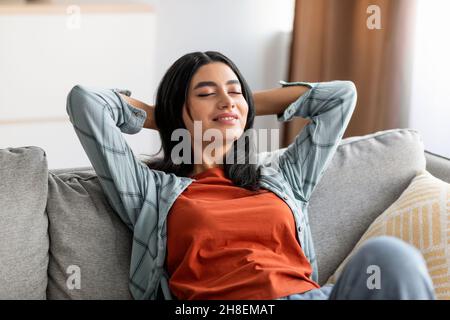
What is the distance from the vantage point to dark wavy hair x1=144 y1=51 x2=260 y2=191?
2070 millimetres

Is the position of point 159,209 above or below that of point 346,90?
below

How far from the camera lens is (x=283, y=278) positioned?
6.01 feet

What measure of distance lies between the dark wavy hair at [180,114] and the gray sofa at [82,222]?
21cm

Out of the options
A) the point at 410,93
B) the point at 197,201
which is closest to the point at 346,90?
the point at 197,201

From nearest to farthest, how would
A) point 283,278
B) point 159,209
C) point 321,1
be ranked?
point 283,278 → point 159,209 → point 321,1

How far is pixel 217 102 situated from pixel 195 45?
1.94 m

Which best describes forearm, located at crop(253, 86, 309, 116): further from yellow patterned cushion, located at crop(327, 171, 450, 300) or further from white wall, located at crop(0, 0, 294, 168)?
white wall, located at crop(0, 0, 294, 168)

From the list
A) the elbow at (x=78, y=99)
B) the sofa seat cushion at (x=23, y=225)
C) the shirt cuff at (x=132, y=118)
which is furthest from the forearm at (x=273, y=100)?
the sofa seat cushion at (x=23, y=225)

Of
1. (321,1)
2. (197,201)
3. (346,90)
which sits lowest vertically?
(197,201)

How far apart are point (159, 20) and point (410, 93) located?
126 cm

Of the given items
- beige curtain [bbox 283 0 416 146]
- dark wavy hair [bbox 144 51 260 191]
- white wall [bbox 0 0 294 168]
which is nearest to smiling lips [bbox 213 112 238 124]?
dark wavy hair [bbox 144 51 260 191]
